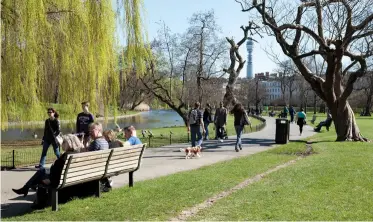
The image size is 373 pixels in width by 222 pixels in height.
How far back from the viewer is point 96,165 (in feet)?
24.2

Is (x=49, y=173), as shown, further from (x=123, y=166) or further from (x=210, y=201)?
(x=210, y=201)

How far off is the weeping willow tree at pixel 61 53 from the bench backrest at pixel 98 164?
247 cm

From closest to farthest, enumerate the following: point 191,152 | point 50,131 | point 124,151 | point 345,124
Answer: point 124,151 → point 50,131 → point 191,152 → point 345,124

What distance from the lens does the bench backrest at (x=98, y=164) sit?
680 centimetres

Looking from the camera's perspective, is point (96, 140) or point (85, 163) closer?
point (85, 163)

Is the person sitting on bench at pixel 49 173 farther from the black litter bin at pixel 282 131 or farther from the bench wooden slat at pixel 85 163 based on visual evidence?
the black litter bin at pixel 282 131

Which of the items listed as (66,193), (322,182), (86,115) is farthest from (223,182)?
(86,115)

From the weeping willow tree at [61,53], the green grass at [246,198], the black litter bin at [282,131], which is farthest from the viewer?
the black litter bin at [282,131]

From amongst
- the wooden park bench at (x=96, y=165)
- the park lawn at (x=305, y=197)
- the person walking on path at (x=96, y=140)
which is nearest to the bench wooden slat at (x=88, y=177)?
the wooden park bench at (x=96, y=165)

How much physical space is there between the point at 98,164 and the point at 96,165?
57mm

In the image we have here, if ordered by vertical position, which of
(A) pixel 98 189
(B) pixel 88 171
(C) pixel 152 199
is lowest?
(C) pixel 152 199

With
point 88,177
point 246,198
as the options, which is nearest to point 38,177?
point 88,177

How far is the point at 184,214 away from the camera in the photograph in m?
6.29

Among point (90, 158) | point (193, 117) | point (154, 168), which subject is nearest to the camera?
point (90, 158)
